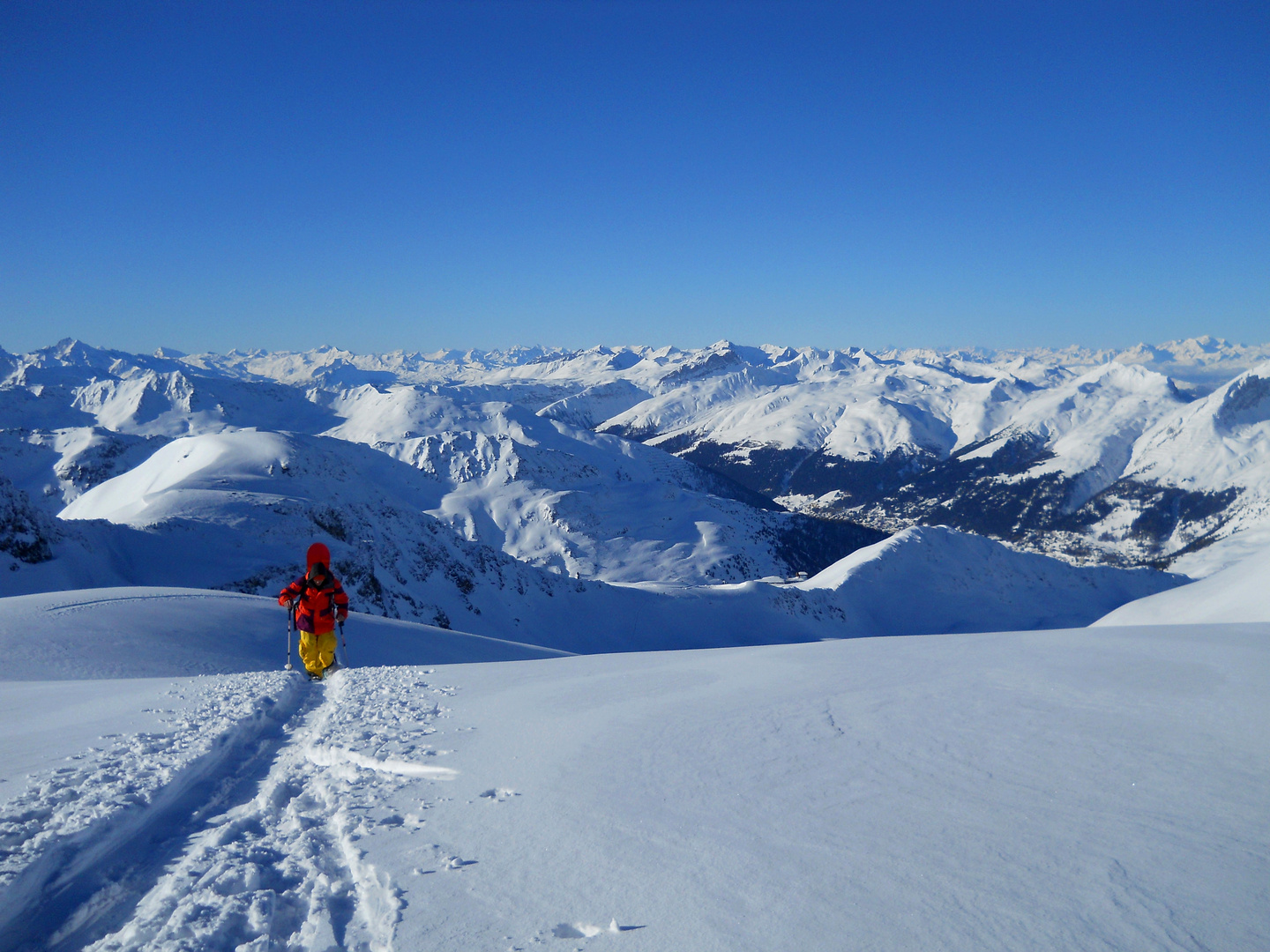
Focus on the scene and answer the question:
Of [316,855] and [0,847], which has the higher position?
[0,847]

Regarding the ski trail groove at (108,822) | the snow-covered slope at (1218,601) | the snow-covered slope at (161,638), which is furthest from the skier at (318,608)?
the snow-covered slope at (1218,601)

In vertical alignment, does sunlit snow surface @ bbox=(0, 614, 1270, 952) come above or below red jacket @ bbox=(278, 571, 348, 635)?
→ below

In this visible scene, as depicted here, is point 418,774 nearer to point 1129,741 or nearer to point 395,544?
point 1129,741

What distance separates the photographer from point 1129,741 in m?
6.16

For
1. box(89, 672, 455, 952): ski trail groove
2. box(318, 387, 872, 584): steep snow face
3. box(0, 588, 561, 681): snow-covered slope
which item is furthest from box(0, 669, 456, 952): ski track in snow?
box(318, 387, 872, 584): steep snow face

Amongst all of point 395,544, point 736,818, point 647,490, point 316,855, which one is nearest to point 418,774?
point 316,855

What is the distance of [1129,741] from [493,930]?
6077 millimetres

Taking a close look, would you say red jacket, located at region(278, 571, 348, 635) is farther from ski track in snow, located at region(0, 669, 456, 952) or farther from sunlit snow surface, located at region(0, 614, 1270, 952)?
ski track in snow, located at region(0, 669, 456, 952)

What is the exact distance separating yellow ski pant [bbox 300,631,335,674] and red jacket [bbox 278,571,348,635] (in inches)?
5.9

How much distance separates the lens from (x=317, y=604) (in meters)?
11.8

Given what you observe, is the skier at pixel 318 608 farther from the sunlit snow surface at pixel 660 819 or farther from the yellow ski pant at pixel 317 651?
the sunlit snow surface at pixel 660 819

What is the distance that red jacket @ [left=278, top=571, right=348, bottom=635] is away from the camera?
11750 millimetres

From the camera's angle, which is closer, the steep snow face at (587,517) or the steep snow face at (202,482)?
the steep snow face at (202,482)

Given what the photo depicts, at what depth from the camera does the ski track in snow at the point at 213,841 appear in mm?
3559
